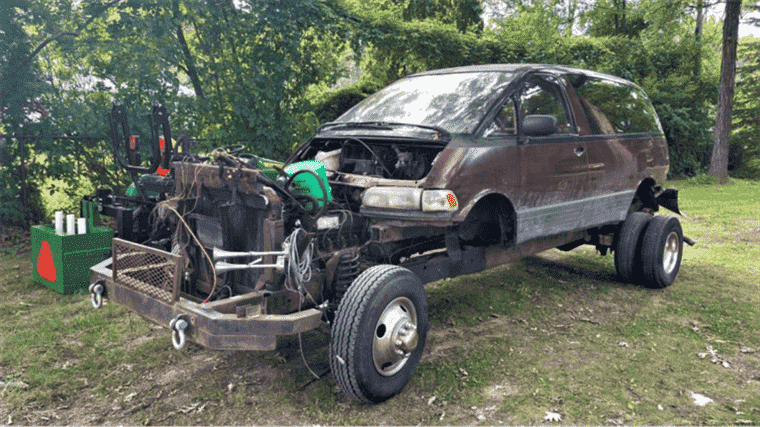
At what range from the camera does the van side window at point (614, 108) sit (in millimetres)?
5590

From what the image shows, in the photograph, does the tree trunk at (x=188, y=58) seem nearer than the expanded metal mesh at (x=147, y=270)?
No

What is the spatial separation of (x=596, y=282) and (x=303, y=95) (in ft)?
15.4

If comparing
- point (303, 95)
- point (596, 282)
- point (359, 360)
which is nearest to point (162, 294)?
point (359, 360)

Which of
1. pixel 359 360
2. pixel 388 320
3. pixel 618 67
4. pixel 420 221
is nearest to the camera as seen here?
pixel 359 360

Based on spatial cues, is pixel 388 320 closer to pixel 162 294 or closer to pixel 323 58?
pixel 162 294

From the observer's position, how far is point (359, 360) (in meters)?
3.33

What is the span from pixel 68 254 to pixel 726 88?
48.8 ft

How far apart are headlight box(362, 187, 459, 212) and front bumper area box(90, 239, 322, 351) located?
0.92 m

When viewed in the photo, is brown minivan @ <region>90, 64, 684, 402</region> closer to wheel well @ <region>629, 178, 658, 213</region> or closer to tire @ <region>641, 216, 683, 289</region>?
tire @ <region>641, 216, 683, 289</region>

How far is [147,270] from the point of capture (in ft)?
11.6

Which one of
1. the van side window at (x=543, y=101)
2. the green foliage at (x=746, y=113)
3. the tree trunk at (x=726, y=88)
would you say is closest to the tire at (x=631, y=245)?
the van side window at (x=543, y=101)

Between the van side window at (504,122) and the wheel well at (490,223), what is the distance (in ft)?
1.62

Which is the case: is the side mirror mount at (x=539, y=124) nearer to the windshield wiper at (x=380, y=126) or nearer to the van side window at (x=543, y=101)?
the van side window at (x=543, y=101)

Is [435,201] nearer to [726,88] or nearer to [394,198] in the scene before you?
[394,198]
